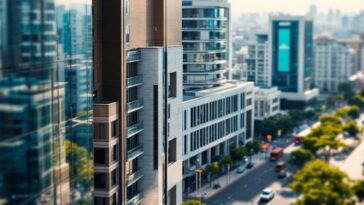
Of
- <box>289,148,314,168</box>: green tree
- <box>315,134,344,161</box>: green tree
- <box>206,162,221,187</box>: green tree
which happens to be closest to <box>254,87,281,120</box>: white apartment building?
<box>315,134,344,161</box>: green tree

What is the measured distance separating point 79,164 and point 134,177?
7.83 feet

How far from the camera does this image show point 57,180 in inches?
115

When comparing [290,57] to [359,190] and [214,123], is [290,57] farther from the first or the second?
[359,190]

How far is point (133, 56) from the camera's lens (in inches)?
221

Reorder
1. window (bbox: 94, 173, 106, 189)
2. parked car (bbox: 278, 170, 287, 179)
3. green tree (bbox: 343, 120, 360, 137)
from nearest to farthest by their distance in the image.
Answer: window (bbox: 94, 173, 106, 189) → parked car (bbox: 278, 170, 287, 179) → green tree (bbox: 343, 120, 360, 137)

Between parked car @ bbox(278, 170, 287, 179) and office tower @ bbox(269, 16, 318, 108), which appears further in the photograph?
office tower @ bbox(269, 16, 318, 108)

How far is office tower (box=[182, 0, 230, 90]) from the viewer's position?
1161 cm

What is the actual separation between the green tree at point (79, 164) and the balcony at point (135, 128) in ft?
6.70

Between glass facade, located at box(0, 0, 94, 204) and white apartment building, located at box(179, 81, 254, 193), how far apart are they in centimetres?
668

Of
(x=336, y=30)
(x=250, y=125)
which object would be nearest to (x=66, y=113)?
(x=250, y=125)

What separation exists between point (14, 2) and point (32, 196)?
0.81m

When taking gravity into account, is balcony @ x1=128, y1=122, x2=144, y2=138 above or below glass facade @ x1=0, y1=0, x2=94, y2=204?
below

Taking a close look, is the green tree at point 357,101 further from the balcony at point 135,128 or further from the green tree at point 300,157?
the balcony at point 135,128

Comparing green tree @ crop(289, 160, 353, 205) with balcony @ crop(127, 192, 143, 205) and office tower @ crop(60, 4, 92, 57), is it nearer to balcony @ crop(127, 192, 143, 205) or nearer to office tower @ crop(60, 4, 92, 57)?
balcony @ crop(127, 192, 143, 205)
